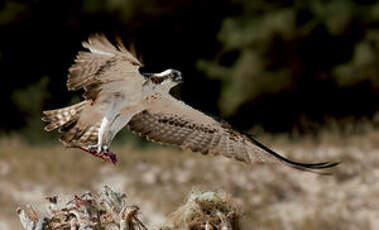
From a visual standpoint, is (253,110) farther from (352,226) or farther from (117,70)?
(117,70)

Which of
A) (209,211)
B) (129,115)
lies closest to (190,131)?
(129,115)

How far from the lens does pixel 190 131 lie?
6035mm

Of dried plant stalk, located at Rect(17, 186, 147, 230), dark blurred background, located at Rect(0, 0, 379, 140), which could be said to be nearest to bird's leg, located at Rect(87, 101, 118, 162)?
dried plant stalk, located at Rect(17, 186, 147, 230)

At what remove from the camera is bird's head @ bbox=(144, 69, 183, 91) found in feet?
17.1

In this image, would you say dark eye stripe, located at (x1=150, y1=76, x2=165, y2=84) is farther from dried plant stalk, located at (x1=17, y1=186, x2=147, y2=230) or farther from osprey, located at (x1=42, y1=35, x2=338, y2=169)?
dried plant stalk, located at (x1=17, y1=186, x2=147, y2=230)

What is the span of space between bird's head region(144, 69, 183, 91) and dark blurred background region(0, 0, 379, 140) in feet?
28.6

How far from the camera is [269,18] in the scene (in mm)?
14438

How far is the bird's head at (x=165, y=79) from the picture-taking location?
521cm

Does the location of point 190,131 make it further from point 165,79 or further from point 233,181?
point 233,181

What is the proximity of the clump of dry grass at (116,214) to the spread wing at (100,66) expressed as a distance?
3.90 ft

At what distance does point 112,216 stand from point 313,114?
1167 cm

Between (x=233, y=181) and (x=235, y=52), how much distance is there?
4502 mm

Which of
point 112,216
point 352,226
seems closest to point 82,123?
point 112,216

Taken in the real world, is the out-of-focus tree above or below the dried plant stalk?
below
